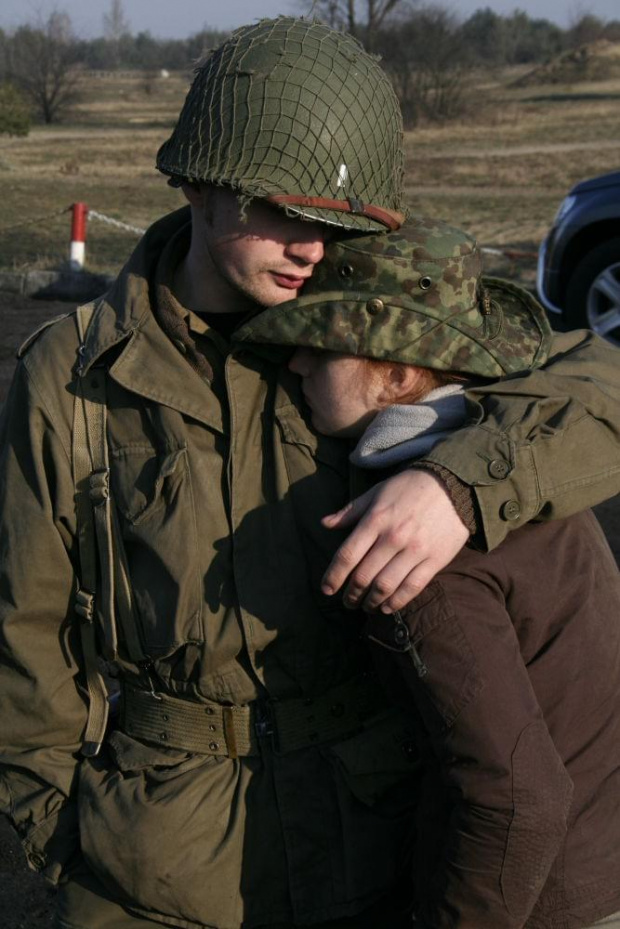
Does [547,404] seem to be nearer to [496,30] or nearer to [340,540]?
[340,540]

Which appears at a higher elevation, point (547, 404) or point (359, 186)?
point (359, 186)

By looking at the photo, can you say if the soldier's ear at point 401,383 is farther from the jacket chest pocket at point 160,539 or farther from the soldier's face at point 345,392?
the jacket chest pocket at point 160,539

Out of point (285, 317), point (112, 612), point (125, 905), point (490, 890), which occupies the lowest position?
point (125, 905)

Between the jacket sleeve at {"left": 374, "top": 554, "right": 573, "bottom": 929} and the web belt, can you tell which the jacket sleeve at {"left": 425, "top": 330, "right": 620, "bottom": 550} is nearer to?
the jacket sleeve at {"left": 374, "top": 554, "right": 573, "bottom": 929}

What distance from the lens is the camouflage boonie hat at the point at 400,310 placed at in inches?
85.0

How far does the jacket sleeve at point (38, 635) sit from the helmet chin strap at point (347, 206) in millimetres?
553

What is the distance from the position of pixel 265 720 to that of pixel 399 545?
54 cm

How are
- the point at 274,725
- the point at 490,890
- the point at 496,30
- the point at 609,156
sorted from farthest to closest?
the point at 496,30
the point at 609,156
the point at 274,725
the point at 490,890

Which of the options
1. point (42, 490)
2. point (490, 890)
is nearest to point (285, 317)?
point (42, 490)

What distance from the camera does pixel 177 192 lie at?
23641 mm

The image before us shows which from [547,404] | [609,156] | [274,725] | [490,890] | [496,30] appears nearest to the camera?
[490,890]

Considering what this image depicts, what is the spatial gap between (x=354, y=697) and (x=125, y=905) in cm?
57

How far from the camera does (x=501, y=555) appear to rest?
2.00m

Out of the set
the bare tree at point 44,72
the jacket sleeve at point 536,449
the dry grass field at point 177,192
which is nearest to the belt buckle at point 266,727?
the jacket sleeve at point 536,449
